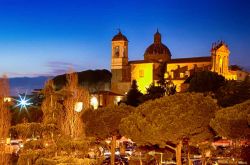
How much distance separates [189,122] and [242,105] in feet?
6.59

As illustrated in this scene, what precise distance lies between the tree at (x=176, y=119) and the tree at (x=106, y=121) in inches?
179

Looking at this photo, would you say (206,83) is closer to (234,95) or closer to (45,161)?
(234,95)

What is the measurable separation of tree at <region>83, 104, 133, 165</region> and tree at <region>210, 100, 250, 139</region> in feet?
23.7

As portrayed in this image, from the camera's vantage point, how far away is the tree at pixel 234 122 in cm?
1359

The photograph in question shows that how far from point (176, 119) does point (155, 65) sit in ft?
183

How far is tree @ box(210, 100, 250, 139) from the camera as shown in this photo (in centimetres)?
1359

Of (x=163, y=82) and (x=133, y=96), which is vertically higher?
(x=163, y=82)

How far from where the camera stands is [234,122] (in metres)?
13.7

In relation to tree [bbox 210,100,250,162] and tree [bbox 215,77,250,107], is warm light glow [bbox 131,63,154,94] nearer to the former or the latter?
tree [bbox 215,77,250,107]

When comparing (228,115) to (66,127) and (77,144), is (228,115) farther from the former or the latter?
(66,127)

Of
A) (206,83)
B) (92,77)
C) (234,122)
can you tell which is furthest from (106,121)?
(92,77)

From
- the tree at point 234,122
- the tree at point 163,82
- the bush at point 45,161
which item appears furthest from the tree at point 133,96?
the bush at point 45,161

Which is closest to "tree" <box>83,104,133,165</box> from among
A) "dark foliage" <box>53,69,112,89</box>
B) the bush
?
the bush

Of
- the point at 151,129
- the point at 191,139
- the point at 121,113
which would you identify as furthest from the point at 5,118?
the point at 121,113
